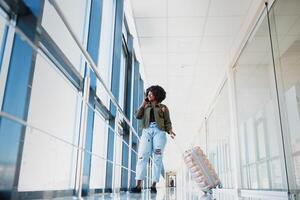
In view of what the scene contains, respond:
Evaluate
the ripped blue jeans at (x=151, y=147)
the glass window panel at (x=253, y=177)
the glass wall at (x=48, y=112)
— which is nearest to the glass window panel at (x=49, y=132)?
the glass wall at (x=48, y=112)

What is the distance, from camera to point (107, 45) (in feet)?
10.3

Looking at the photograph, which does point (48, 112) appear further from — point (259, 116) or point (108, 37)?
point (259, 116)

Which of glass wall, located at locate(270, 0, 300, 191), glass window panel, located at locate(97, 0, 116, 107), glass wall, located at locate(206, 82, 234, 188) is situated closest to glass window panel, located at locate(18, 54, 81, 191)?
glass window panel, located at locate(97, 0, 116, 107)

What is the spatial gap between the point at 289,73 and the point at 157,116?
50.4 inches

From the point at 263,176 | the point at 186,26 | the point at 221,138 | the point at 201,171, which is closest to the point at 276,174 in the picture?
the point at 263,176

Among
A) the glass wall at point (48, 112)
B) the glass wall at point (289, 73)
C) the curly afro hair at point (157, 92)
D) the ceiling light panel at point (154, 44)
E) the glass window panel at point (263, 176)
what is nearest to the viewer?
the glass wall at point (48, 112)

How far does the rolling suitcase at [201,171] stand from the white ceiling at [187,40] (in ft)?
5.22

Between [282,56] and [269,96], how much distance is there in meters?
0.51

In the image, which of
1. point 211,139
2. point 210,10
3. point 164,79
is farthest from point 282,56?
point 211,139

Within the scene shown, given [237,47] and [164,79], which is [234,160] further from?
[164,79]

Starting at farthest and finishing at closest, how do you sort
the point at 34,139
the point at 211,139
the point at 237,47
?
the point at 211,139
the point at 237,47
the point at 34,139

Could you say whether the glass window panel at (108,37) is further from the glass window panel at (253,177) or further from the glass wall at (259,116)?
the glass window panel at (253,177)

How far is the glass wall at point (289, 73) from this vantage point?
2.48 m

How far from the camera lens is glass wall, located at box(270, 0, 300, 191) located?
248cm
